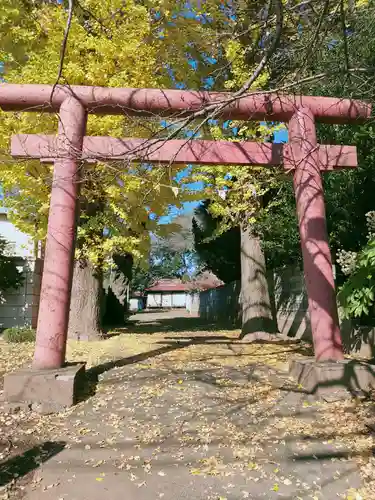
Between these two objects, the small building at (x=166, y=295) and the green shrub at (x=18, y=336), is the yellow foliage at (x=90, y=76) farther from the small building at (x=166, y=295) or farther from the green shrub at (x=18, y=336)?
the small building at (x=166, y=295)

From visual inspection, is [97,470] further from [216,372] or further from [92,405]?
[216,372]

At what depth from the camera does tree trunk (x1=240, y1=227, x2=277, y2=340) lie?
30.3ft

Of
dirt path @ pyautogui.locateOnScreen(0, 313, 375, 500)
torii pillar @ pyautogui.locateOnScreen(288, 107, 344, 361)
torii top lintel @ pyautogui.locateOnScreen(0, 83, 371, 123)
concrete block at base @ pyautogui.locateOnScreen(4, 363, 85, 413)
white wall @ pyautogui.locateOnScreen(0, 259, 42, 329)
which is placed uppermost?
torii top lintel @ pyautogui.locateOnScreen(0, 83, 371, 123)

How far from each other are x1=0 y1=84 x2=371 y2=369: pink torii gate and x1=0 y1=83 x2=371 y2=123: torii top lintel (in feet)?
0.04

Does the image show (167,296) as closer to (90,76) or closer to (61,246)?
(90,76)

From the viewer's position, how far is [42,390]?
14.4ft

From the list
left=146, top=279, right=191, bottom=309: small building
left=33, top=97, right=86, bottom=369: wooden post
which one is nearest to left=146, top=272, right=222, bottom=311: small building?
left=146, top=279, right=191, bottom=309: small building

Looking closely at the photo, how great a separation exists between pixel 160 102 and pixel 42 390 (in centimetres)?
371

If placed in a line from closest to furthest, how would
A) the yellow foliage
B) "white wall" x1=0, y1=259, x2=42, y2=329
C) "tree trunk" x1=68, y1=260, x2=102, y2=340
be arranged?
the yellow foliage → "tree trunk" x1=68, y1=260, x2=102, y2=340 → "white wall" x1=0, y1=259, x2=42, y2=329

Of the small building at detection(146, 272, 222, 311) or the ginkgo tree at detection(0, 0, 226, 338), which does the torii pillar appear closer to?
the ginkgo tree at detection(0, 0, 226, 338)

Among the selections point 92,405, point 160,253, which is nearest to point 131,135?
point 92,405

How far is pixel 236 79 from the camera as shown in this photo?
339 inches

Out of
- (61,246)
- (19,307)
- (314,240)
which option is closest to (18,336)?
(19,307)

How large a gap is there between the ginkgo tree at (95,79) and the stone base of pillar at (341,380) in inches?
144
